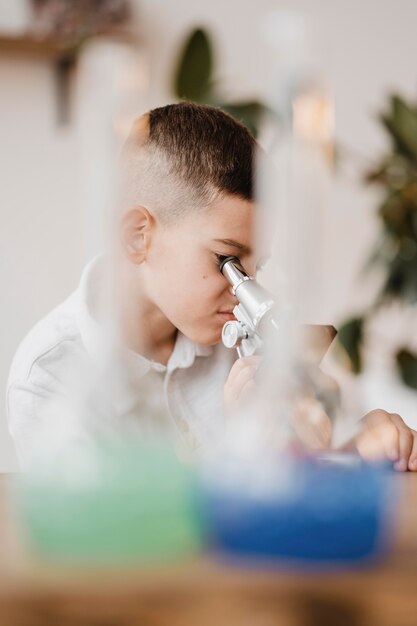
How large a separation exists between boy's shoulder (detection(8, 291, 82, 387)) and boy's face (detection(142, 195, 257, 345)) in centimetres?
8

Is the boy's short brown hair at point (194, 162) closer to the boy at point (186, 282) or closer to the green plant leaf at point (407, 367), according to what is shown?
the boy at point (186, 282)

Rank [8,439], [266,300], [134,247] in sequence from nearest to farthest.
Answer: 1. [266,300]
2. [134,247]
3. [8,439]

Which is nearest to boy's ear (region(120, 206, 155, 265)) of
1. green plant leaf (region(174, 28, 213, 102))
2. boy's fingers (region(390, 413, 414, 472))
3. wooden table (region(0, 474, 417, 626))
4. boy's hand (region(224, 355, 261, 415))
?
boy's hand (region(224, 355, 261, 415))

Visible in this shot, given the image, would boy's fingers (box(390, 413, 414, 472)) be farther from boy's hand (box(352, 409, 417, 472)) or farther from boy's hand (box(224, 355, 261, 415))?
boy's hand (box(224, 355, 261, 415))

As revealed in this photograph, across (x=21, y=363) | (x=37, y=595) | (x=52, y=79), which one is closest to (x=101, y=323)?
(x=37, y=595)

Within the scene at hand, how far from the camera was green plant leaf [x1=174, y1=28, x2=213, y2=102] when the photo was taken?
1.57 metres

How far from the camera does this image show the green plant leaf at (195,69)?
1.57 metres

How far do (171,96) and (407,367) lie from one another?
2.42ft

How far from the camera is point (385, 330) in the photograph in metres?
2.62

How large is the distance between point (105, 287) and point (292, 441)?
0.35ft

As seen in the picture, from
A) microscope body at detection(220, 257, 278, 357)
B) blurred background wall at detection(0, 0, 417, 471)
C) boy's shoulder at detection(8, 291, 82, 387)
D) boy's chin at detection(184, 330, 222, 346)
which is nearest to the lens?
microscope body at detection(220, 257, 278, 357)

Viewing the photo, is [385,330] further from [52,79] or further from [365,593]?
[365,593]

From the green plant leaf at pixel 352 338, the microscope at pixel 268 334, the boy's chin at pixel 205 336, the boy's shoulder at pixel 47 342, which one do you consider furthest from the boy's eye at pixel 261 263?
the green plant leaf at pixel 352 338

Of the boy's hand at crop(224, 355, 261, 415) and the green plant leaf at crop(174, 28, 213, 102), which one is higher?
the green plant leaf at crop(174, 28, 213, 102)
